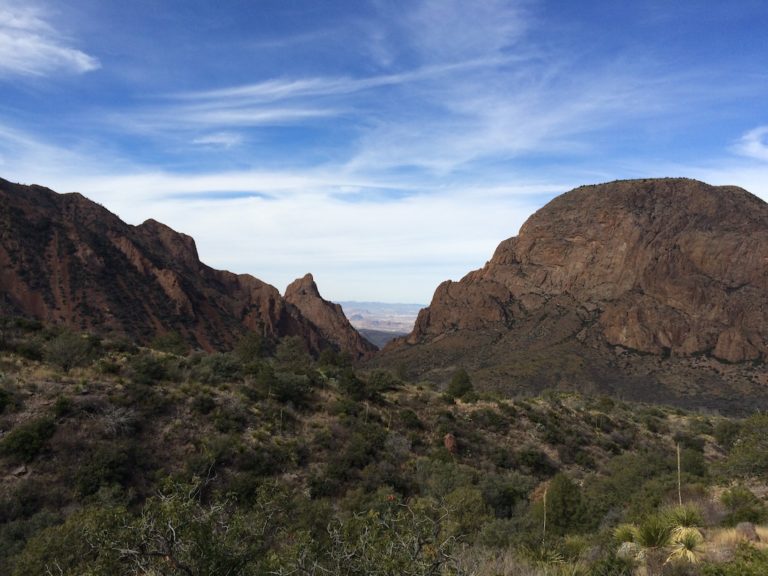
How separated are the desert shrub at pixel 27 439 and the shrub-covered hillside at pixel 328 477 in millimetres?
69

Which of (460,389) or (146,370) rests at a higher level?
(146,370)

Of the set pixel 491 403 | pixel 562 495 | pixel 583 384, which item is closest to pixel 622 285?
pixel 583 384

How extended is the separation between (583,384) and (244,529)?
231ft

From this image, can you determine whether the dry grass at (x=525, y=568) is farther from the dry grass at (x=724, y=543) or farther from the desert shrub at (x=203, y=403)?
the desert shrub at (x=203, y=403)

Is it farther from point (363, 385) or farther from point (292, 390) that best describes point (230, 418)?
point (363, 385)

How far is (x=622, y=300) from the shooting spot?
91.8m

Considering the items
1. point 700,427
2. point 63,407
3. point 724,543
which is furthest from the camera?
point 700,427

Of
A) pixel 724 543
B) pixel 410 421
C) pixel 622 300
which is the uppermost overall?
pixel 622 300

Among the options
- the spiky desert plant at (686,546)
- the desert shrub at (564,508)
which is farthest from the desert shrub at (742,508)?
the desert shrub at (564,508)

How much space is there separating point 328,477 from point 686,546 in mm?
15830

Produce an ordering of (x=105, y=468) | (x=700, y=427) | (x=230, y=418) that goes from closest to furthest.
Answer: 1. (x=105, y=468)
2. (x=230, y=418)
3. (x=700, y=427)

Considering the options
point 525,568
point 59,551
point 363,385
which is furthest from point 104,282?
point 525,568

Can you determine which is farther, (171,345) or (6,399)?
(171,345)

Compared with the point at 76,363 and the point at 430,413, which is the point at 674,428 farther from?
the point at 76,363
